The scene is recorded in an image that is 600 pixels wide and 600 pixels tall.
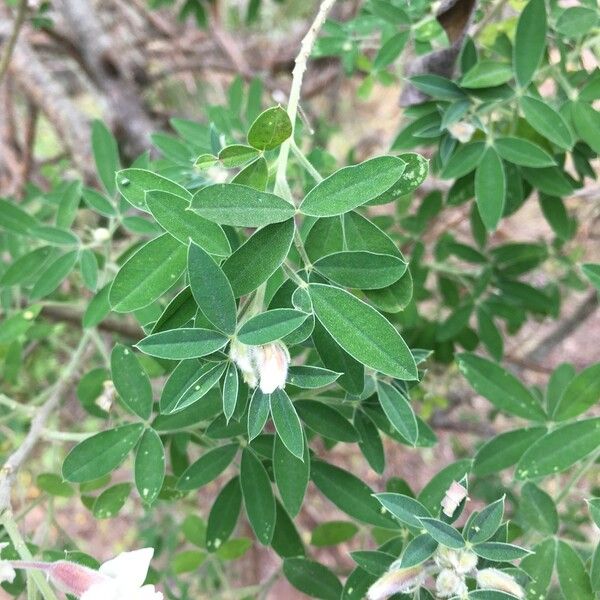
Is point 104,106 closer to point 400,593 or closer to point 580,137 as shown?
point 580,137

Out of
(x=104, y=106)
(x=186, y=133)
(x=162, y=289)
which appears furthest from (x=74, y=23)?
(x=162, y=289)

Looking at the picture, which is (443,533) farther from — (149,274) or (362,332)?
(149,274)

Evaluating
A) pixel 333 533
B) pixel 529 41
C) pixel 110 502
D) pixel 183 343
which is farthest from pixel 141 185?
pixel 333 533

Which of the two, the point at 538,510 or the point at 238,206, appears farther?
the point at 538,510

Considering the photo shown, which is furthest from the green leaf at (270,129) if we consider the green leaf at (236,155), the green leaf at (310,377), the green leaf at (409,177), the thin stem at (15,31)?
the thin stem at (15,31)

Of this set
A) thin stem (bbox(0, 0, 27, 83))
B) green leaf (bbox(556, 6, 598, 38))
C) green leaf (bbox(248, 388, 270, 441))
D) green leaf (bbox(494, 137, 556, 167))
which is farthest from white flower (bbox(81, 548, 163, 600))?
thin stem (bbox(0, 0, 27, 83))

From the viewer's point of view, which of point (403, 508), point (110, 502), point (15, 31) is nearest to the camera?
point (403, 508)

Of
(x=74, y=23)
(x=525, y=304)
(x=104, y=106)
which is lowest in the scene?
(x=525, y=304)

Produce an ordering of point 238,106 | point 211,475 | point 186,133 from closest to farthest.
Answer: point 211,475, point 186,133, point 238,106
